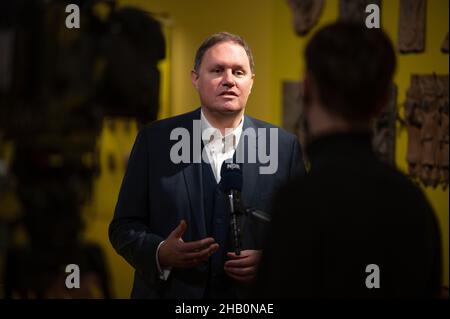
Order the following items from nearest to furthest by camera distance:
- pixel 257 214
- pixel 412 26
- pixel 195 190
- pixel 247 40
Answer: pixel 257 214 → pixel 195 190 → pixel 412 26 → pixel 247 40

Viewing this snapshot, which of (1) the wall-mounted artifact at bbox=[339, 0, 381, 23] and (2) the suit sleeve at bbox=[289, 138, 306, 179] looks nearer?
(2) the suit sleeve at bbox=[289, 138, 306, 179]

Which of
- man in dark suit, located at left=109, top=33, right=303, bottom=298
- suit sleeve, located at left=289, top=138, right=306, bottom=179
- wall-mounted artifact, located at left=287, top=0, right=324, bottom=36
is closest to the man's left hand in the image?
man in dark suit, located at left=109, top=33, right=303, bottom=298

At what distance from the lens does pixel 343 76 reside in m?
1.03

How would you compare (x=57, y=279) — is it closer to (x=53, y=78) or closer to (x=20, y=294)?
(x=20, y=294)

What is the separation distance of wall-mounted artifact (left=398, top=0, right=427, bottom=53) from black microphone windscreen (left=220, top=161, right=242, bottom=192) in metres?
1.65

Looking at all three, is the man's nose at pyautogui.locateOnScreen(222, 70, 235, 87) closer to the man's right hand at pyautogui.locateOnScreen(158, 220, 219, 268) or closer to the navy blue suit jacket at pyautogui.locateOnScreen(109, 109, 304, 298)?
the navy blue suit jacket at pyautogui.locateOnScreen(109, 109, 304, 298)

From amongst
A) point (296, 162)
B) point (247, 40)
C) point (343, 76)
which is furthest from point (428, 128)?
point (343, 76)

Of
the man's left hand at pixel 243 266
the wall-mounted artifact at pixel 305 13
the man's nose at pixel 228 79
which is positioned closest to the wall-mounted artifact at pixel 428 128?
the wall-mounted artifact at pixel 305 13

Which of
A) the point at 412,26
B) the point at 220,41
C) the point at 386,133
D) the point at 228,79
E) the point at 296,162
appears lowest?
the point at 296,162

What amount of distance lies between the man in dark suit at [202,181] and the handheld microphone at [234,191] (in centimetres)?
3

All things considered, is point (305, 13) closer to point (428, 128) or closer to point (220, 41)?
point (428, 128)

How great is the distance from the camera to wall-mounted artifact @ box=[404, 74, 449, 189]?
3.14 m

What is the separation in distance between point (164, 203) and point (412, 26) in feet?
5.82

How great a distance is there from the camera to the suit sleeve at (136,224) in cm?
181
